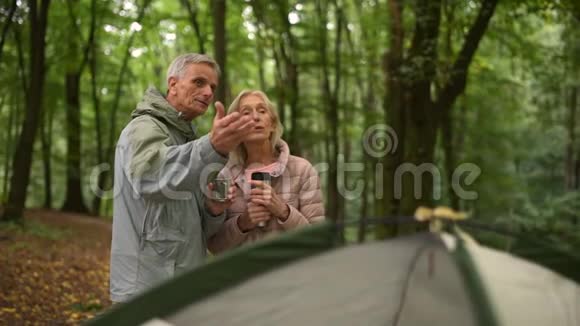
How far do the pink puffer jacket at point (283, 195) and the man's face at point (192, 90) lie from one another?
0.36 meters

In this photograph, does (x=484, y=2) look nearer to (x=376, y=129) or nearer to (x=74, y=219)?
(x=376, y=129)

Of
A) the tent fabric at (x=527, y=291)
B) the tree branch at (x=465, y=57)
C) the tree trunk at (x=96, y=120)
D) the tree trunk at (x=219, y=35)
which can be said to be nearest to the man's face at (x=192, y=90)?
the tent fabric at (x=527, y=291)

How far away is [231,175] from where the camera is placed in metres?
3.34

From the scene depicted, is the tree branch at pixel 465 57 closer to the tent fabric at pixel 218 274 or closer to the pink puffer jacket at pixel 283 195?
the pink puffer jacket at pixel 283 195

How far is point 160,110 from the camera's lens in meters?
3.10

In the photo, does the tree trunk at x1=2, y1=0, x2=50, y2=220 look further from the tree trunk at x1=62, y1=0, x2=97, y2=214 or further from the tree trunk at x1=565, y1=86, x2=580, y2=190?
the tree trunk at x1=565, y1=86, x2=580, y2=190

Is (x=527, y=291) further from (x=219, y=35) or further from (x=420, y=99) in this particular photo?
(x=420, y=99)

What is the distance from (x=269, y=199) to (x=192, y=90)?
0.67 m

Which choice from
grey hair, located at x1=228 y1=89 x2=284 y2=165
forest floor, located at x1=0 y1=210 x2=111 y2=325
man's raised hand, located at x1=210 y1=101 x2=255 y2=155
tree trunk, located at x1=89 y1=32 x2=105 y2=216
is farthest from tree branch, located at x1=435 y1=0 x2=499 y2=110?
tree trunk, located at x1=89 y1=32 x2=105 y2=216

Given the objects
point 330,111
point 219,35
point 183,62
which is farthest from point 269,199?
point 330,111

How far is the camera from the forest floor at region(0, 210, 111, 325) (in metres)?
Result: 7.36

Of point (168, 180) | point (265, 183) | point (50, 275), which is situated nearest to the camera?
point (168, 180)

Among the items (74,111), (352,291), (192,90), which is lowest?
(352,291)

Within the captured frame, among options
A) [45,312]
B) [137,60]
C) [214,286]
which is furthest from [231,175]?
[137,60]
